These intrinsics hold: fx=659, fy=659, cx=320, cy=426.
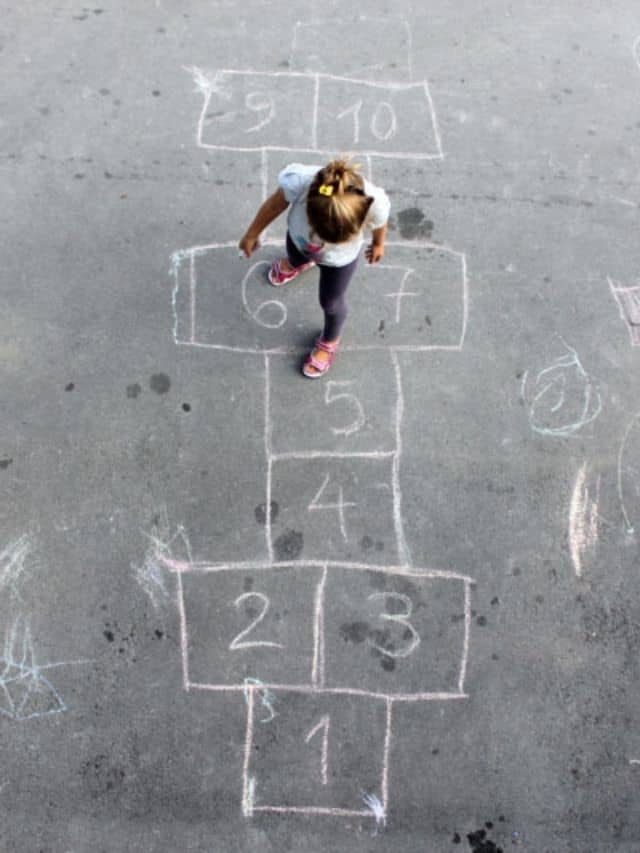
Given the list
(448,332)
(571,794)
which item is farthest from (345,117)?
(571,794)

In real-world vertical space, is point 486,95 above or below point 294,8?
below

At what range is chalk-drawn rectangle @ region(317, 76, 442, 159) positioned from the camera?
13.4ft

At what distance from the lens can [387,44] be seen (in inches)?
173

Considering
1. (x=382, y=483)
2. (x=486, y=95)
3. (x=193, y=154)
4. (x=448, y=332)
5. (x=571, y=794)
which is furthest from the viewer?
(x=486, y=95)

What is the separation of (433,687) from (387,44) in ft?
13.1

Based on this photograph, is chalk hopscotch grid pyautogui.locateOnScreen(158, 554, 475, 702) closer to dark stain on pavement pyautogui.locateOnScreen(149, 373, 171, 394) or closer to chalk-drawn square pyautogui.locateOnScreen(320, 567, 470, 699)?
chalk-drawn square pyautogui.locateOnScreen(320, 567, 470, 699)

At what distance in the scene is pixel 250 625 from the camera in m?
3.07

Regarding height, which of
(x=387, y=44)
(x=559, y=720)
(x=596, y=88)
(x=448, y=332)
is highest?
(x=387, y=44)

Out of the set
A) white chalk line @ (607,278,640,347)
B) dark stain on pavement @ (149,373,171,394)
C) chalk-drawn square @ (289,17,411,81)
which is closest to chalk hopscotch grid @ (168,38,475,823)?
chalk-drawn square @ (289,17,411,81)

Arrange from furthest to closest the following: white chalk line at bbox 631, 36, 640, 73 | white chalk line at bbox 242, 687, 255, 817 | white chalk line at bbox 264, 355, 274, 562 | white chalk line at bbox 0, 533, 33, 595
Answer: white chalk line at bbox 631, 36, 640, 73 < white chalk line at bbox 264, 355, 274, 562 < white chalk line at bbox 0, 533, 33, 595 < white chalk line at bbox 242, 687, 255, 817

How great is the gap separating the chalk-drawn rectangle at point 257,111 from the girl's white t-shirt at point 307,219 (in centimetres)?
142

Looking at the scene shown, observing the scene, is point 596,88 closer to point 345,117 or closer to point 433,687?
point 345,117

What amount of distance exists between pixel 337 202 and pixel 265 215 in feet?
2.19

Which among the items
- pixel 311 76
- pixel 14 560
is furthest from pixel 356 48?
pixel 14 560
